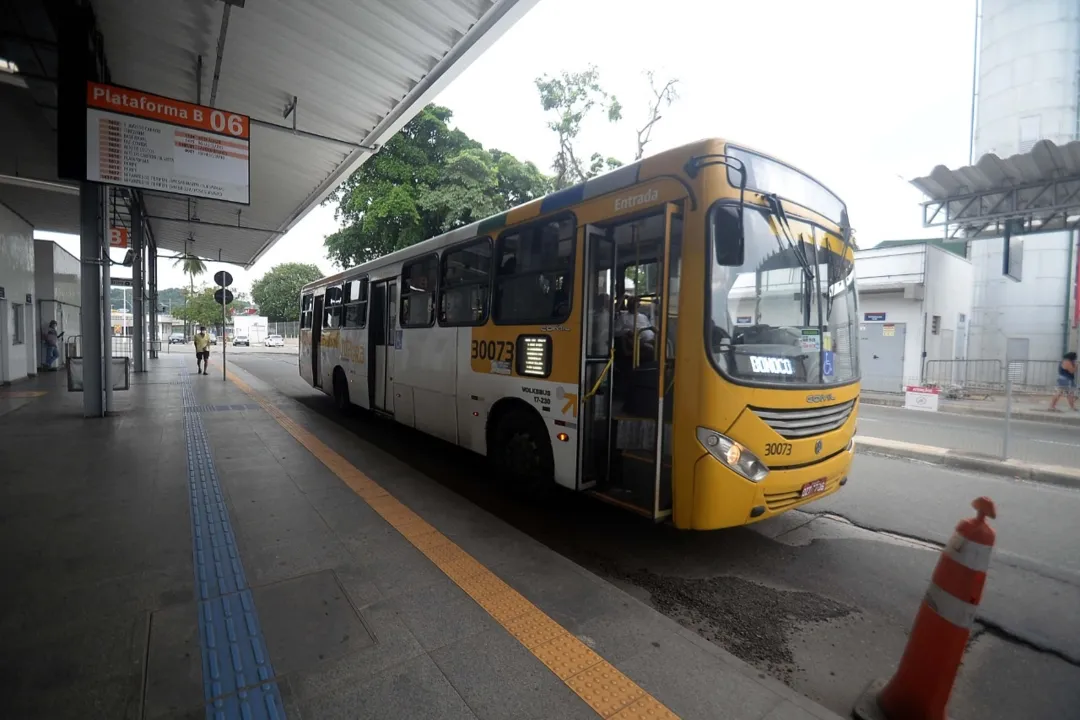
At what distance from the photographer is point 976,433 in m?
9.66

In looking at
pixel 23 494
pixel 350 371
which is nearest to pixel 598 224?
pixel 23 494

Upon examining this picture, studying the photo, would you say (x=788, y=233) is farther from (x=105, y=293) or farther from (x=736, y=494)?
(x=105, y=293)

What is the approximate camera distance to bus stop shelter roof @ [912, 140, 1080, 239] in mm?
12161

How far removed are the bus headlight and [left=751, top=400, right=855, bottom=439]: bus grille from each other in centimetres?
28

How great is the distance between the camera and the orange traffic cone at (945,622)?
2113 millimetres

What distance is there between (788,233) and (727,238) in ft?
2.46

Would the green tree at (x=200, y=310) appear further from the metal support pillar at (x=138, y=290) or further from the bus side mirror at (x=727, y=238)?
the bus side mirror at (x=727, y=238)

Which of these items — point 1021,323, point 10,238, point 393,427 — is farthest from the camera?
point 1021,323

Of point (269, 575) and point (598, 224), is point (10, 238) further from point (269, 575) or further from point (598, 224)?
point (598, 224)

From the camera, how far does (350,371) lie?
9.31 meters

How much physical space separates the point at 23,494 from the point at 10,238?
493 inches

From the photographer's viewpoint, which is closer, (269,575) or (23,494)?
(269,575)

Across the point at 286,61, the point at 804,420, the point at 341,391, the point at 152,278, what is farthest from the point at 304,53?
the point at 152,278

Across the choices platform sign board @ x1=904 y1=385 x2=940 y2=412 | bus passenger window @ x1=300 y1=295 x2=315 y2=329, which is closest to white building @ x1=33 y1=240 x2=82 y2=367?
bus passenger window @ x1=300 y1=295 x2=315 y2=329
